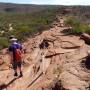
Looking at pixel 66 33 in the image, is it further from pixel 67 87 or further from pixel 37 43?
pixel 67 87

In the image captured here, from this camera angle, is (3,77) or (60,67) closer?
(60,67)

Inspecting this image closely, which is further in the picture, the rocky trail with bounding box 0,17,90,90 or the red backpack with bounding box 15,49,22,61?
the red backpack with bounding box 15,49,22,61

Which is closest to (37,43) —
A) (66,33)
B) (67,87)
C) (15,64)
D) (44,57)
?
(66,33)

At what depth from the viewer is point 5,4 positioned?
7494 cm

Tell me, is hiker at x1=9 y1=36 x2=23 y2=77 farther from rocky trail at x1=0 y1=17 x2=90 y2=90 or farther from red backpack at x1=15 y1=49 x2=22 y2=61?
rocky trail at x1=0 y1=17 x2=90 y2=90

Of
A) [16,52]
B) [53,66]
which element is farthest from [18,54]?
[53,66]

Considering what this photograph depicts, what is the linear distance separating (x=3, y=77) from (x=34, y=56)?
2.02 metres

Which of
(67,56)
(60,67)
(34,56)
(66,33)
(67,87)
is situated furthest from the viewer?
(66,33)

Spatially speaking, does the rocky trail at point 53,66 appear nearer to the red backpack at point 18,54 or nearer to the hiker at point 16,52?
the hiker at point 16,52

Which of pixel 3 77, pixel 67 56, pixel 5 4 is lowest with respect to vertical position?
pixel 5 4

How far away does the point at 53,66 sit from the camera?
45.8 ft

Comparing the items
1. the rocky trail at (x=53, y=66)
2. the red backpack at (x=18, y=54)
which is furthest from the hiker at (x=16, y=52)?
the rocky trail at (x=53, y=66)

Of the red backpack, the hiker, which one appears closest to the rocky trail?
the hiker

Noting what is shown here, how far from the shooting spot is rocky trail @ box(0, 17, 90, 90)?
12156 millimetres
